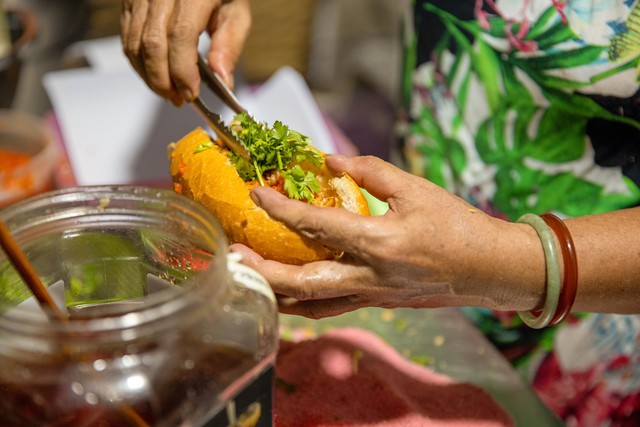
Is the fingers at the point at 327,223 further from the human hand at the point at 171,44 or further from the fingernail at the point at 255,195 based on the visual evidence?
the human hand at the point at 171,44

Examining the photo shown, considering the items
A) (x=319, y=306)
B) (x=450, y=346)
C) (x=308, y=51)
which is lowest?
(x=308, y=51)

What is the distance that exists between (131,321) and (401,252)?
0.46m

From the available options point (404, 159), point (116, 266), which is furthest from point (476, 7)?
point (116, 266)

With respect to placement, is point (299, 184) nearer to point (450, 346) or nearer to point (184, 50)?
point (184, 50)

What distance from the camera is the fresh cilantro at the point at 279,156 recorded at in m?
1.26

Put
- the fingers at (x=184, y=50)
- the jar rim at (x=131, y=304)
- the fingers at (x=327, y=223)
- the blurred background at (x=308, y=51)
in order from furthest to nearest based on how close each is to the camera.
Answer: the blurred background at (x=308, y=51), the fingers at (x=184, y=50), the fingers at (x=327, y=223), the jar rim at (x=131, y=304)

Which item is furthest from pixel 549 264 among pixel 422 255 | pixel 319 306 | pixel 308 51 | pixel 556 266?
pixel 308 51

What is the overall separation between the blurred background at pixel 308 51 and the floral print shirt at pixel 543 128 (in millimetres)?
924

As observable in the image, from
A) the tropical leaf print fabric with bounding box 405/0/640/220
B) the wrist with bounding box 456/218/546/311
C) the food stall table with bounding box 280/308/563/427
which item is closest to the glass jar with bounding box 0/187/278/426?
the wrist with bounding box 456/218/546/311

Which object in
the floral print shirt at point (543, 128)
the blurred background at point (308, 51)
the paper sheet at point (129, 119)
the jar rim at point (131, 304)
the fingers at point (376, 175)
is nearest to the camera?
the jar rim at point (131, 304)

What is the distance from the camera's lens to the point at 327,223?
42.0 inches

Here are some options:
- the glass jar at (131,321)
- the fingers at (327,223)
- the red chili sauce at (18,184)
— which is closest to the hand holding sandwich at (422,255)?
the fingers at (327,223)

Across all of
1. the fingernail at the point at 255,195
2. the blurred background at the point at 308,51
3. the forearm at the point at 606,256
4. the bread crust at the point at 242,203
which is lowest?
the blurred background at the point at 308,51

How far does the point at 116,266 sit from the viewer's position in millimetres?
1166
